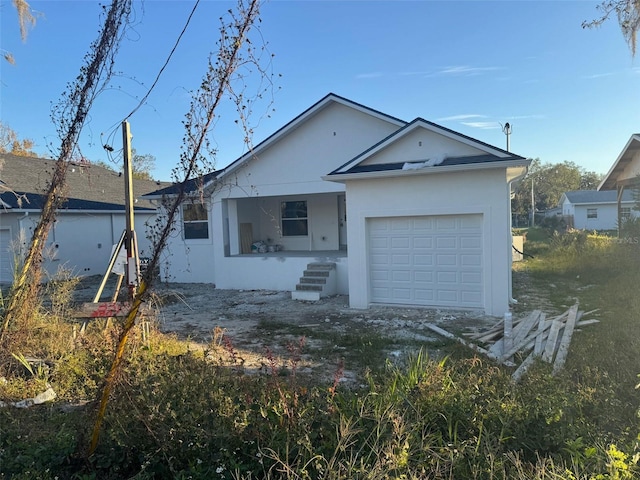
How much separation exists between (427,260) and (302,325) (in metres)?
3.42

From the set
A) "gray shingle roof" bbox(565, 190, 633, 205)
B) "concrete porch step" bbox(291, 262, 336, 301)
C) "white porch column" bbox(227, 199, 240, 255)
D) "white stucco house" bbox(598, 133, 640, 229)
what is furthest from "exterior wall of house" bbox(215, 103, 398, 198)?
"gray shingle roof" bbox(565, 190, 633, 205)

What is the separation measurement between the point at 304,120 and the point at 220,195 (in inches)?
146

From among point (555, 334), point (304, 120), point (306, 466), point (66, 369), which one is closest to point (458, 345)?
point (555, 334)

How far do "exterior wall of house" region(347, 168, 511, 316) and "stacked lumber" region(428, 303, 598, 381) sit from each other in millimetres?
1398

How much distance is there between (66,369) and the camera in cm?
553

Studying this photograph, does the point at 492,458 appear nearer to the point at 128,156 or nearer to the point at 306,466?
the point at 306,466

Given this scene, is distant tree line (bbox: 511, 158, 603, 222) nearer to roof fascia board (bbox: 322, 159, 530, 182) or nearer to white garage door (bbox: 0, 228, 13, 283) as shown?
roof fascia board (bbox: 322, 159, 530, 182)

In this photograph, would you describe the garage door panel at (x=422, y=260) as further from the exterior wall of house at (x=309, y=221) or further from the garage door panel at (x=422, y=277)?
the exterior wall of house at (x=309, y=221)

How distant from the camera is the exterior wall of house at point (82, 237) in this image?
56.9ft

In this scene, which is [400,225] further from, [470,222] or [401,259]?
[470,222]

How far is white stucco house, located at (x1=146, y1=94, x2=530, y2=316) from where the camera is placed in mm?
9680

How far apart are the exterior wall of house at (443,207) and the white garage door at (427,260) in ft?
0.76

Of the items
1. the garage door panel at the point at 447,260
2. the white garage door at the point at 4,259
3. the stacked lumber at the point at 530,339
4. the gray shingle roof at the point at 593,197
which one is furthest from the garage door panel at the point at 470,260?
the gray shingle roof at the point at 593,197

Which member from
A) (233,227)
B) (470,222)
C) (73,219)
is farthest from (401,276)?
(73,219)
